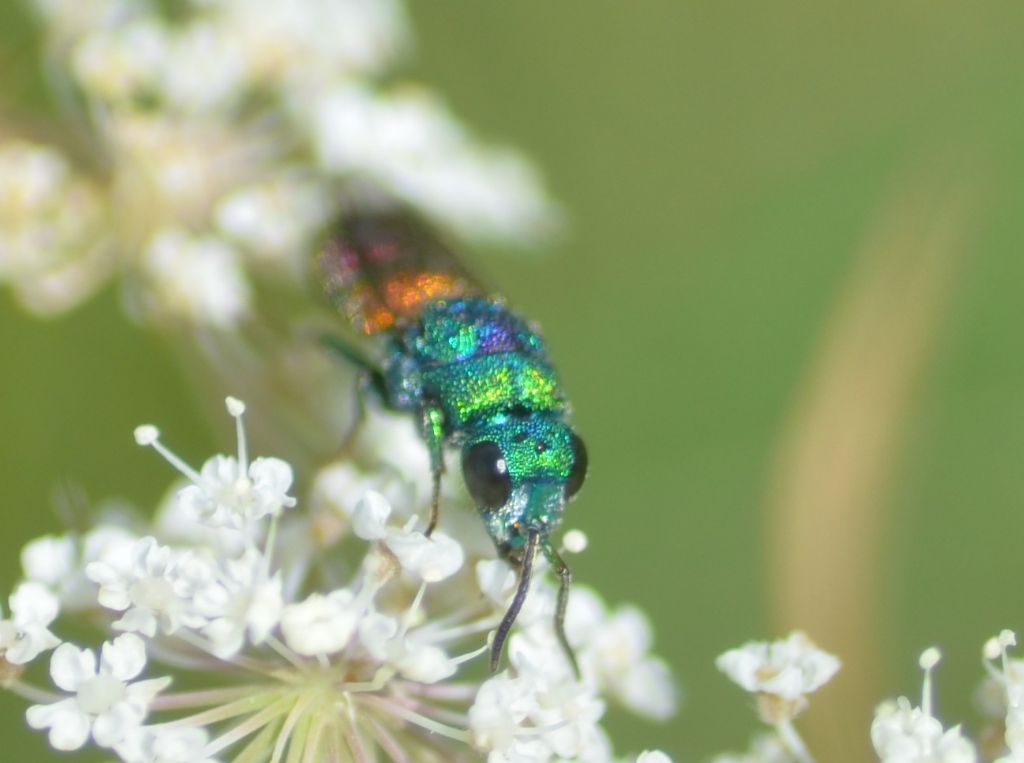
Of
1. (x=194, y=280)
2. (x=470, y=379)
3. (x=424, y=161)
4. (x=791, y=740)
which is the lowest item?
(x=791, y=740)

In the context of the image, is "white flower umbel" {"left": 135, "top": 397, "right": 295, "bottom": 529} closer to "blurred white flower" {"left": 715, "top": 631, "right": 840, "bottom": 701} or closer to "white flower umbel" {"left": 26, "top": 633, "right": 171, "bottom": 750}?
"white flower umbel" {"left": 26, "top": 633, "right": 171, "bottom": 750}

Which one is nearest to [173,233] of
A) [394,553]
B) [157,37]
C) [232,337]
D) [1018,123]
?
[232,337]

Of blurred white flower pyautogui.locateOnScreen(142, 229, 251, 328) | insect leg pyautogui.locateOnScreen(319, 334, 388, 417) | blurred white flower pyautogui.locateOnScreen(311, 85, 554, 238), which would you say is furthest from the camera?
blurred white flower pyautogui.locateOnScreen(311, 85, 554, 238)

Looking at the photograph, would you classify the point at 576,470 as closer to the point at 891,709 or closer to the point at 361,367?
the point at 891,709

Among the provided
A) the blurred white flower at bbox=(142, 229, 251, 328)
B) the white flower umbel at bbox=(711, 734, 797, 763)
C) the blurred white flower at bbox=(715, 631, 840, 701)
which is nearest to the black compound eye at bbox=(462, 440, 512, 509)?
the blurred white flower at bbox=(715, 631, 840, 701)

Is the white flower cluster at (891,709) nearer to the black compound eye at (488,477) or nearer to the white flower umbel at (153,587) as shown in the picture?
the black compound eye at (488,477)

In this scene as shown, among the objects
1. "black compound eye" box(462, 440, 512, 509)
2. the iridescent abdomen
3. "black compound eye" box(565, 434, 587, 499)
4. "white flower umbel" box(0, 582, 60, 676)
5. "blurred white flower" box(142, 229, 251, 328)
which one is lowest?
"white flower umbel" box(0, 582, 60, 676)

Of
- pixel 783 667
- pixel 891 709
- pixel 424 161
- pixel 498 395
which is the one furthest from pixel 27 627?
pixel 424 161

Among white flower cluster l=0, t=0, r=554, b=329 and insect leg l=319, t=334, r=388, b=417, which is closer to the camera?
insect leg l=319, t=334, r=388, b=417
